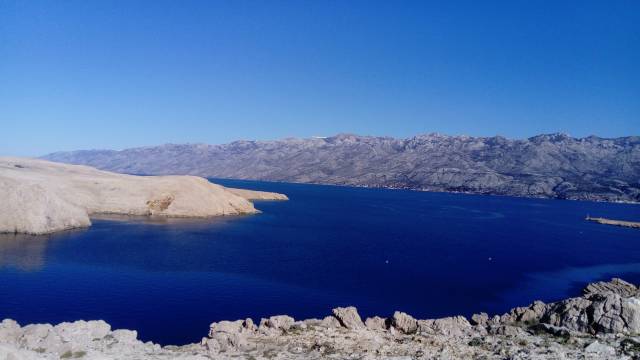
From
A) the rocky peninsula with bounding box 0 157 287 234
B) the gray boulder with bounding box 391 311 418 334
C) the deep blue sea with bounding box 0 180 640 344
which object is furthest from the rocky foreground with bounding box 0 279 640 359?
the rocky peninsula with bounding box 0 157 287 234

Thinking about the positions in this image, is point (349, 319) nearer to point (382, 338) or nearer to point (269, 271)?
point (382, 338)

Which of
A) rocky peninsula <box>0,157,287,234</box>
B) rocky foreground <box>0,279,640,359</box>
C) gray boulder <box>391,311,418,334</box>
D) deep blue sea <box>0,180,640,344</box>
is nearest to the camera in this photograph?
rocky foreground <box>0,279,640,359</box>

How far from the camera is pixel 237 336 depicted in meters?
35.7

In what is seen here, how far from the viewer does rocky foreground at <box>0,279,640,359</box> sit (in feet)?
106

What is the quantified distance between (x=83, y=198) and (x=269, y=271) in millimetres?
72658

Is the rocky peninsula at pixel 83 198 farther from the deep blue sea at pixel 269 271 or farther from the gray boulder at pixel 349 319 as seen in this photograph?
the gray boulder at pixel 349 319

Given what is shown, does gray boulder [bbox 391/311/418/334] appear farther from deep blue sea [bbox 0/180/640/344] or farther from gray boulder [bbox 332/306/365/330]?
deep blue sea [bbox 0/180/640/344]

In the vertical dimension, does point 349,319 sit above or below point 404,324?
above

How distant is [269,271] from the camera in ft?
228

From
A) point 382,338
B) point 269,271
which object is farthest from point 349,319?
point 269,271

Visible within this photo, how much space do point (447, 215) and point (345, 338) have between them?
496 ft

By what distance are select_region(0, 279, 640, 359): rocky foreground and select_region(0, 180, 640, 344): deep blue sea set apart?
7588 millimetres

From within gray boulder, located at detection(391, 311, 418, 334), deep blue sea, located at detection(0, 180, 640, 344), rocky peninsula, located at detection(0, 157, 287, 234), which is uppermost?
rocky peninsula, located at detection(0, 157, 287, 234)

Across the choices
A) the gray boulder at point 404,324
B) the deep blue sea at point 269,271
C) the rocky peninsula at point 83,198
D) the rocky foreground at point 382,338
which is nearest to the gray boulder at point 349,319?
the rocky foreground at point 382,338
